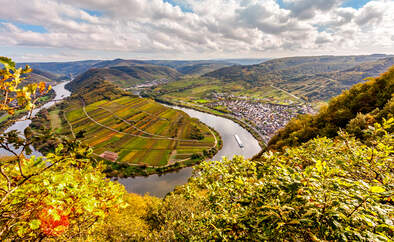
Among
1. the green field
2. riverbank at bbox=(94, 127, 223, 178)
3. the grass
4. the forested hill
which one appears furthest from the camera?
the grass

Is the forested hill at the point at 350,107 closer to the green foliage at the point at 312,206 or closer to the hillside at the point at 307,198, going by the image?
the hillside at the point at 307,198

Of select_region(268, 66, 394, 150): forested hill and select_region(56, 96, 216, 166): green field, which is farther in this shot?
select_region(56, 96, 216, 166): green field

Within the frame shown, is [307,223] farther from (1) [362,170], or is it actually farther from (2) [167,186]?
(2) [167,186]

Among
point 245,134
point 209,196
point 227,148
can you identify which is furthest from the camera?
point 245,134

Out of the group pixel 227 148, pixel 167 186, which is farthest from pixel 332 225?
pixel 227 148

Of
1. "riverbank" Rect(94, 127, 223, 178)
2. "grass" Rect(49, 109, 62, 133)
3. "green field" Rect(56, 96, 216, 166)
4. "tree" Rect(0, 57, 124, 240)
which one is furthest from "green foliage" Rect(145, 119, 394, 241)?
"grass" Rect(49, 109, 62, 133)

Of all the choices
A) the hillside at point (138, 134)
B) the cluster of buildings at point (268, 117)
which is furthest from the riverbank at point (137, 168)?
the cluster of buildings at point (268, 117)

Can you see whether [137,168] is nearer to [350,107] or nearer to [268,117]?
[350,107]

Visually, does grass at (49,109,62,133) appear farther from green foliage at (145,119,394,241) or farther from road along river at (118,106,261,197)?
green foliage at (145,119,394,241)

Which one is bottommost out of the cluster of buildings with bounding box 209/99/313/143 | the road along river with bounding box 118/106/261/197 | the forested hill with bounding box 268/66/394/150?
the road along river with bounding box 118/106/261/197
